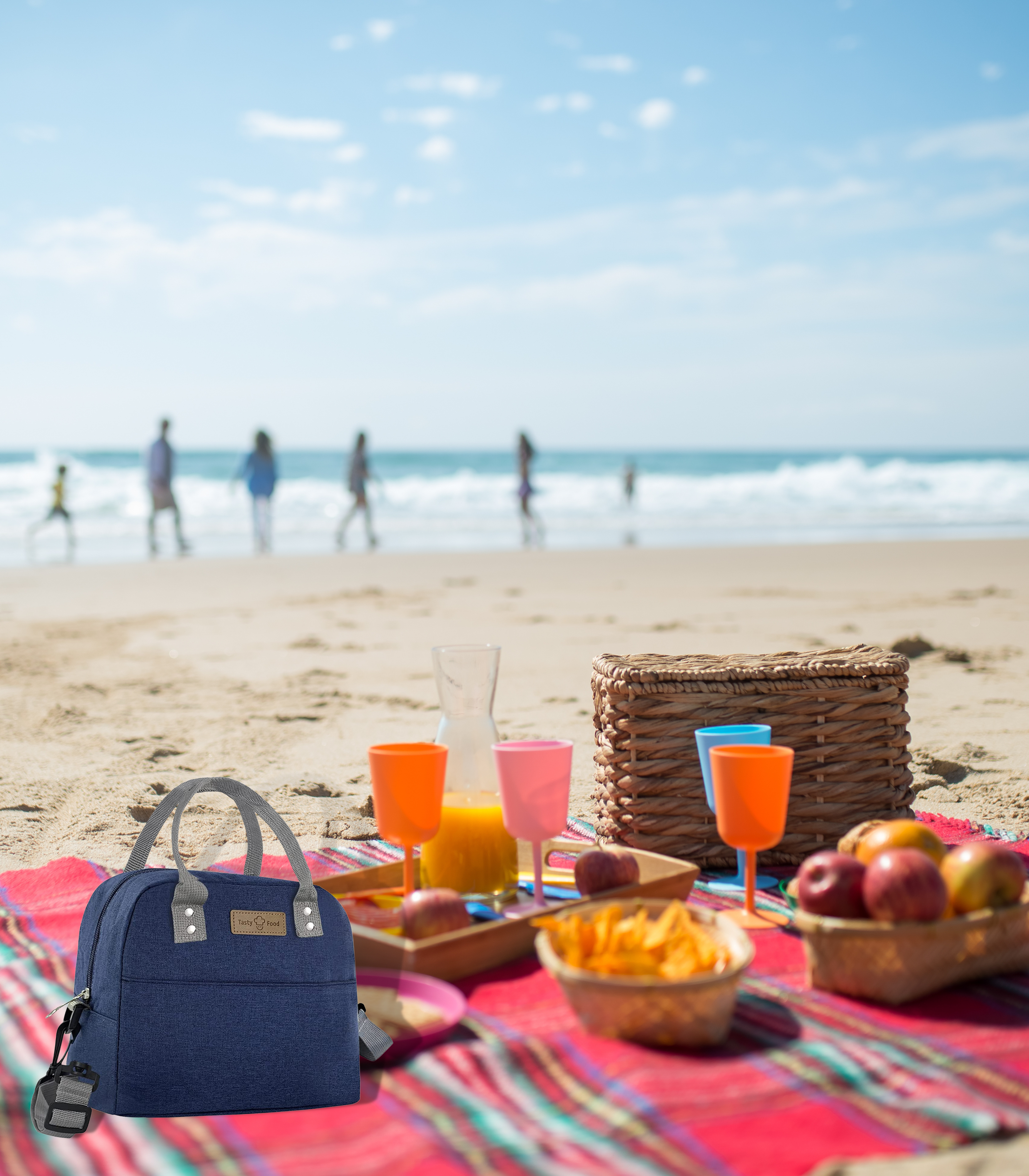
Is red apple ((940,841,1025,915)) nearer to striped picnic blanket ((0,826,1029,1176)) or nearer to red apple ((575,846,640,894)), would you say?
striped picnic blanket ((0,826,1029,1176))

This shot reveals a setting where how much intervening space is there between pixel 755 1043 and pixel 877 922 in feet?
0.82

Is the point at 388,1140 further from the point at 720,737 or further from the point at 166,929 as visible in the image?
the point at 720,737

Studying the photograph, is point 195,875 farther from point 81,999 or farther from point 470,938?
point 470,938

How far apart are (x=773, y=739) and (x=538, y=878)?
764 millimetres

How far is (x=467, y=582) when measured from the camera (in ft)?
31.7

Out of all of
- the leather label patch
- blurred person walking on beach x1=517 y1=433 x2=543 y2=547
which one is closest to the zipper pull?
the leather label patch

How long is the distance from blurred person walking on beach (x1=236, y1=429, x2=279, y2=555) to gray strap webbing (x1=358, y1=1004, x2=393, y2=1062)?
11514 mm

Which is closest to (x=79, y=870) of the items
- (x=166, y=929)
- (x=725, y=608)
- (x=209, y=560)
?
(x=166, y=929)

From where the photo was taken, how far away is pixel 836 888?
1641 mm

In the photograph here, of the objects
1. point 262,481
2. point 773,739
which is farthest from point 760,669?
point 262,481

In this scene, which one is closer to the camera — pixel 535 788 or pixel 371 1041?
pixel 371 1041

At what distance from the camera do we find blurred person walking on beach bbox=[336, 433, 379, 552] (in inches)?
550

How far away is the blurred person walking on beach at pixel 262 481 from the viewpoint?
13039mm

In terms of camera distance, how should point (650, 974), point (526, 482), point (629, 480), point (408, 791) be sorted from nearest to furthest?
point (650, 974) < point (408, 791) < point (526, 482) < point (629, 480)
